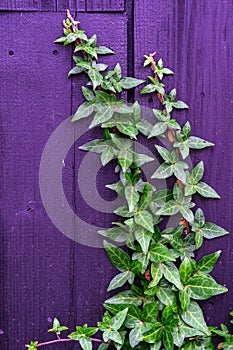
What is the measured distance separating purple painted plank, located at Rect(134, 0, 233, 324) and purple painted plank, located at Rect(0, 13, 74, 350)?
0.27m

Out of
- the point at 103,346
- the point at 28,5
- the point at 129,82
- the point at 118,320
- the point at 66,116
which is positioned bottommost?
the point at 103,346

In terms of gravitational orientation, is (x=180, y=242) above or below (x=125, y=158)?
below

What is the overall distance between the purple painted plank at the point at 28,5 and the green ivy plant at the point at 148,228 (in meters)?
0.07

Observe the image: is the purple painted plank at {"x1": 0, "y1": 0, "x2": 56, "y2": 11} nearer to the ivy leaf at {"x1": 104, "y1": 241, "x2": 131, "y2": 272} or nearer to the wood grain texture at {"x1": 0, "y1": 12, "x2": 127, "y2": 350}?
the wood grain texture at {"x1": 0, "y1": 12, "x2": 127, "y2": 350}

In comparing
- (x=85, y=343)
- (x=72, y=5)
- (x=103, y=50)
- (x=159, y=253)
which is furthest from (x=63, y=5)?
(x=85, y=343)

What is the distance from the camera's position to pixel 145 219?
4.10 ft

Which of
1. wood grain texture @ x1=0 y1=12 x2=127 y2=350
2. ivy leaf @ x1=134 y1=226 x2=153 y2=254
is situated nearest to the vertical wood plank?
wood grain texture @ x1=0 y1=12 x2=127 y2=350

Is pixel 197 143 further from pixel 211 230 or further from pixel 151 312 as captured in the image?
pixel 151 312

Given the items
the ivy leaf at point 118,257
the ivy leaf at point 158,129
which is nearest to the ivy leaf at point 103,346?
the ivy leaf at point 118,257

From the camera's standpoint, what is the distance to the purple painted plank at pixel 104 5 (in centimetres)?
129

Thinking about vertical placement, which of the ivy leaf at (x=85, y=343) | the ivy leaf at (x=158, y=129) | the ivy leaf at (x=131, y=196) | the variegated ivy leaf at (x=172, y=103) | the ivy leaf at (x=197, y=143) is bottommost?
the ivy leaf at (x=85, y=343)

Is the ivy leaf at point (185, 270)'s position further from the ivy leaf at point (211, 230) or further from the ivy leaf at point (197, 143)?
the ivy leaf at point (197, 143)

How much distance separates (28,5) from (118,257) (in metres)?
0.79

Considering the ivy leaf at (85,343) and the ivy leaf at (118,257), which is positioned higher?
the ivy leaf at (118,257)
